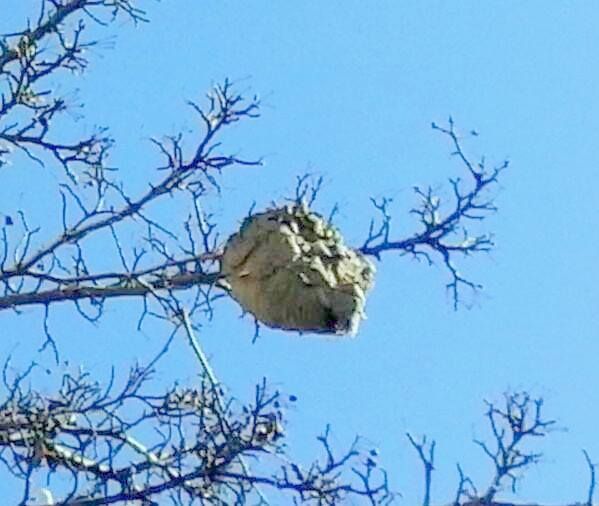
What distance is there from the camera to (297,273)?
6844 millimetres

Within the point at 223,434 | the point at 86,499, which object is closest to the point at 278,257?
the point at 223,434

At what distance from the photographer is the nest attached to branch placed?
22.4 feet

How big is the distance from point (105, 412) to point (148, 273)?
0.67 m

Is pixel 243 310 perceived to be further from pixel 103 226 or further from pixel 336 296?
pixel 103 226

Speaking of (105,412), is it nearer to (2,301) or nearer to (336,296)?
(2,301)

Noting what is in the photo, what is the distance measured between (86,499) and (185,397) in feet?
3.65

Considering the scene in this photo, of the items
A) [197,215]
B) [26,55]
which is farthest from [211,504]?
[26,55]

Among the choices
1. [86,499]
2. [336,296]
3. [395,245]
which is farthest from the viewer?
[395,245]

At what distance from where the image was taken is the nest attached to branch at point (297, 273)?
684cm

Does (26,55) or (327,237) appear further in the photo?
(26,55)

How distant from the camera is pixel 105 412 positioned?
8258 mm

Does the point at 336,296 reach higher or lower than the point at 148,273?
lower

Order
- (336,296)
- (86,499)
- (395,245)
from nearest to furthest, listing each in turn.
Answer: (336,296) < (86,499) < (395,245)

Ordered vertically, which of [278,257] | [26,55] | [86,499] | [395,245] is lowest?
[86,499]
